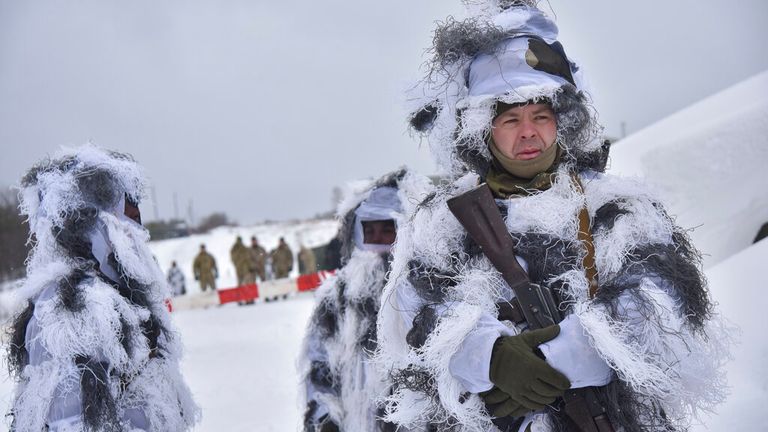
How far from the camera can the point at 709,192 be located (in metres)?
5.86

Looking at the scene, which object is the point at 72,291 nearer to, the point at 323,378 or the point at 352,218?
the point at 323,378

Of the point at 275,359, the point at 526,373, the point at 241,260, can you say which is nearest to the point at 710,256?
the point at 526,373

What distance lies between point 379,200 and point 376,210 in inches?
3.3

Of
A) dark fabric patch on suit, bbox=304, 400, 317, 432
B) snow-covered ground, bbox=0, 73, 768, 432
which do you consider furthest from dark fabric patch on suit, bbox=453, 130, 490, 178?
dark fabric patch on suit, bbox=304, 400, 317, 432

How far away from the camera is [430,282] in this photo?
199 centimetres

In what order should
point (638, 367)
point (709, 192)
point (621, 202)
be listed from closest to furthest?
point (638, 367), point (621, 202), point (709, 192)

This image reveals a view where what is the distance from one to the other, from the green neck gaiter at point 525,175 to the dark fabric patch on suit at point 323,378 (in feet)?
6.30

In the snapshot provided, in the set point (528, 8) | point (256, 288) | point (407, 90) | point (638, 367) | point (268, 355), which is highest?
point (528, 8)

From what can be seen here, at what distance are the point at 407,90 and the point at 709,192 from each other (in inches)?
179

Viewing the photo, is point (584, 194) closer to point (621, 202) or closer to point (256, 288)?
point (621, 202)

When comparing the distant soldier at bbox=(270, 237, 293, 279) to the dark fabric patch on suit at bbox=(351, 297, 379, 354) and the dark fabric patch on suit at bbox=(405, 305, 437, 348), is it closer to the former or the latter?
the dark fabric patch on suit at bbox=(351, 297, 379, 354)

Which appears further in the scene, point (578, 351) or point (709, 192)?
point (709, 192)

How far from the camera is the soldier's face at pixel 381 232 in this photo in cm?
371

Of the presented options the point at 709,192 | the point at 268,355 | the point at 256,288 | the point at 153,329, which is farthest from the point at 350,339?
the point at 256,288
